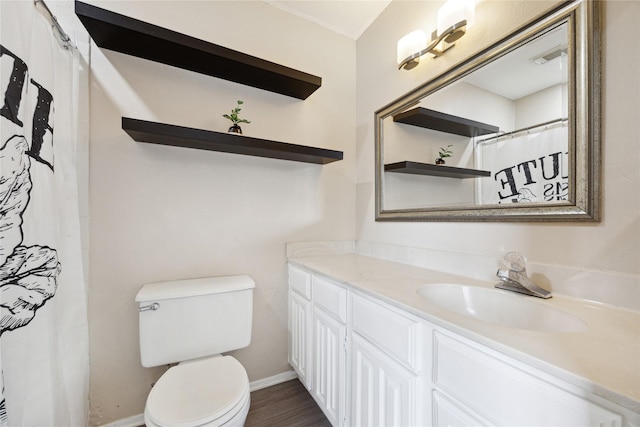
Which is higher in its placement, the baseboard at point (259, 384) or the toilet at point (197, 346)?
the toilet at point (197, 346)

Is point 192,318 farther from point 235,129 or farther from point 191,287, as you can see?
point 235,129

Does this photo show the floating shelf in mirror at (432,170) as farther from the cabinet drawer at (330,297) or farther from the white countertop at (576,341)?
the cabinet drawer at (330,297)

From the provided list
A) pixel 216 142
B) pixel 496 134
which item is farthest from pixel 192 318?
pixel 496 134

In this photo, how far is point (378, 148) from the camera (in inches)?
68.8

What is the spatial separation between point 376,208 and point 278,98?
3.28 feet

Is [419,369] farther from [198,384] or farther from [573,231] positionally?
[198,384]

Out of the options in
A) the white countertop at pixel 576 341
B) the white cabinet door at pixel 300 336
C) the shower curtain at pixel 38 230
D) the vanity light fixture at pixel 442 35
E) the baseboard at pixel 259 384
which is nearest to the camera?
the white countertop at pixel 576 341

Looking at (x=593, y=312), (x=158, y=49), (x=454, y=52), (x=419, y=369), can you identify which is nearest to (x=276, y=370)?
(x=419, y=369)

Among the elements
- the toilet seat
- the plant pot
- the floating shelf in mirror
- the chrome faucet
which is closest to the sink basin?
the chrome faucet

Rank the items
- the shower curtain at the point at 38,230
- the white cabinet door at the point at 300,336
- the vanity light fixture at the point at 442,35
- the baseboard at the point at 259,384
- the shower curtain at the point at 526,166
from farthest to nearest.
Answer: the white cabinet door at the point at 300,336
the baseboard at the point at 259,384
the vanity light fixture at the point at 442,35
the shower curtain at the point at 526,166
the shower curtain at the point at 38,230

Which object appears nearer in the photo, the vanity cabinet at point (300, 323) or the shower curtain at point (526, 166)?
the shower curtain at point (526, 166)

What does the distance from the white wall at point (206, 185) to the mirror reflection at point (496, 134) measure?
628mm

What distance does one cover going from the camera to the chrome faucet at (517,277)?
2.94ft

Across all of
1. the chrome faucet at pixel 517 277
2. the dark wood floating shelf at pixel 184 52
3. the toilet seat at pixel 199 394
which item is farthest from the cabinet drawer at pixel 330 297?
the dark wood floating shelf at pixel 184 52
